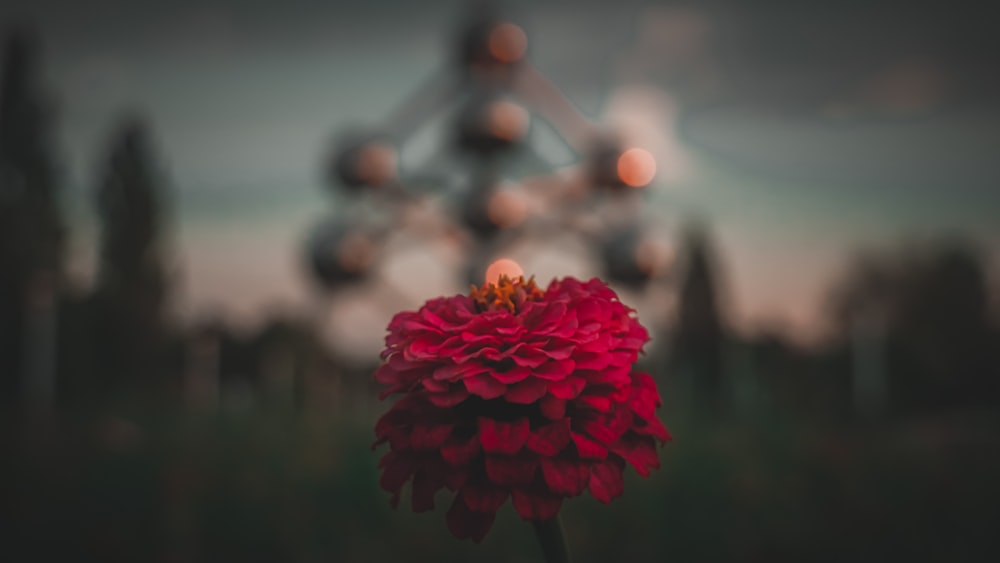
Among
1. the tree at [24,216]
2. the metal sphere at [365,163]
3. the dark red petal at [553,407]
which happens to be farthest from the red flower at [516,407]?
the tree at [24,216]

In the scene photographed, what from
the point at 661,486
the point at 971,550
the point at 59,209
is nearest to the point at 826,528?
the point at 971,550

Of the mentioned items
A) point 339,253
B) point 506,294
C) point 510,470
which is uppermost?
point 339,253

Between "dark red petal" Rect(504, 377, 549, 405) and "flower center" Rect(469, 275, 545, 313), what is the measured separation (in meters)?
0.15

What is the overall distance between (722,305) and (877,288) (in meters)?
5.87

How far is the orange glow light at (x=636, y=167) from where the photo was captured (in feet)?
22.3

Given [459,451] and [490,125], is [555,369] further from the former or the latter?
[490,125]

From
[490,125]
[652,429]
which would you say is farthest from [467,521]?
[490,125]

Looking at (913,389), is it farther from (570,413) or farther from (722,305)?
(570,413)

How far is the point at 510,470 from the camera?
0.89 meters

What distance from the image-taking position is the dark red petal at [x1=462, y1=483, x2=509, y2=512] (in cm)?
90

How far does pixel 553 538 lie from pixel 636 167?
6160mm

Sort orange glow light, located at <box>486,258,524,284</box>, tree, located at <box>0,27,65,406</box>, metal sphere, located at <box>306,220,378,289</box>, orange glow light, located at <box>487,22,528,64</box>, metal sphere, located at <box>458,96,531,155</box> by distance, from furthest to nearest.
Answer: tree, located at <box>0,27,65,406</box>
metal sphere, located at <box>306,220,378,289</box>
orange glow light, located at <box>487,22,528,64</box>
metal sphere, located at <box>458,96,531,155</box>
orange glow light, located at <box>486,258,524,284</box>

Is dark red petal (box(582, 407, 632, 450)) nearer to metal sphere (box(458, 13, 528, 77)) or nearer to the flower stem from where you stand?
the flower stem

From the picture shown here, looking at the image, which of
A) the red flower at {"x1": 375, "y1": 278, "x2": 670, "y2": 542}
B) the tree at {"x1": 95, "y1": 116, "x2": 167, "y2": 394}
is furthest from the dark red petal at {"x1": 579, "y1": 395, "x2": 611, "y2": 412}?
the tree at {"x1": 95, "y1": 116, "x2": 167, "y2": 394}
